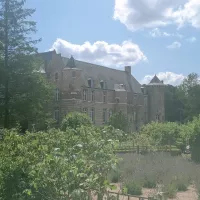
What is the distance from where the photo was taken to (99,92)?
57156 millimetres

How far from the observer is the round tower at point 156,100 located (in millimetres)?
69688

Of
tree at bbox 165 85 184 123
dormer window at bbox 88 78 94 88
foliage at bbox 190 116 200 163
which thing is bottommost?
foliage at bbox 190 116 200 163

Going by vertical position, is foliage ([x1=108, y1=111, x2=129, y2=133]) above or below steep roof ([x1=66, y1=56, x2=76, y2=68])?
below

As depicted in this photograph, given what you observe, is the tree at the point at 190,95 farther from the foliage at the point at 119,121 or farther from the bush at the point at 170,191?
the bush at the point at 170,191

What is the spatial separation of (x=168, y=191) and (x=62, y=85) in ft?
141

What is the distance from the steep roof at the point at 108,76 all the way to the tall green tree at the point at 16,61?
63.4ft

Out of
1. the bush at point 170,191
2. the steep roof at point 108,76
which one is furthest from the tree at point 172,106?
the bush at point 170,191

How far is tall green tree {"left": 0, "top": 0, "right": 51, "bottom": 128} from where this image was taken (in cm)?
3281

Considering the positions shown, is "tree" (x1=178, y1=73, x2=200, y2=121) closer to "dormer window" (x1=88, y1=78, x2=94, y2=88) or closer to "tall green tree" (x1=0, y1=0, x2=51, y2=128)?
"dormer window" (x1=88, y1=78, x2=94, y2=88)

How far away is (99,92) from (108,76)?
18.4ft

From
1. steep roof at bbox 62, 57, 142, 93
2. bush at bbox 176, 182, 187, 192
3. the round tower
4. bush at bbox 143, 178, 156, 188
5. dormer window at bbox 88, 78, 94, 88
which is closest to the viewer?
bush at bbox 176, 182, 187, 192

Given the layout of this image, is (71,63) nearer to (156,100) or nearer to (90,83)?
(90,83)

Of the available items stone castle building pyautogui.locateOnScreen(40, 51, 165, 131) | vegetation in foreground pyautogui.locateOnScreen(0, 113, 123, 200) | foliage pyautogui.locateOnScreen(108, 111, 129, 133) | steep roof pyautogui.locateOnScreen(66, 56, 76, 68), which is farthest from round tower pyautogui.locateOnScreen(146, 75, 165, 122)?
vegetation in foreground pyautogui.locateOnScreen(0, 113, 123, 200)

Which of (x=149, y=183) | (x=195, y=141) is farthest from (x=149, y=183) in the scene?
(x=195, y=141)
